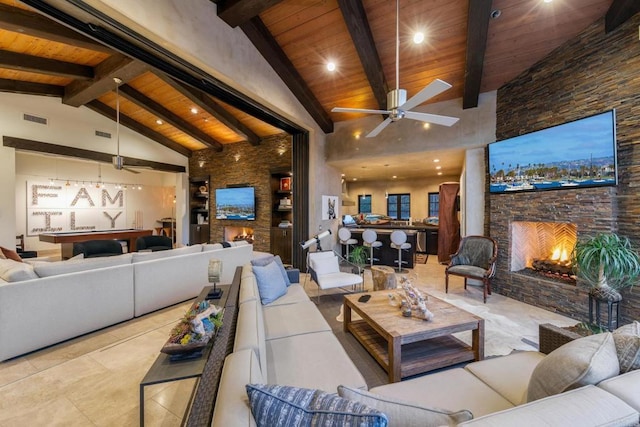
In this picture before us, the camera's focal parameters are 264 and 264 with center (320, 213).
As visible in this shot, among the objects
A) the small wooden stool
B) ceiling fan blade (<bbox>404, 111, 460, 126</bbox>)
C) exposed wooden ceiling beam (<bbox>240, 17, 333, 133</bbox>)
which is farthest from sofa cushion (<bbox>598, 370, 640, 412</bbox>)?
exposed wooden ceiling beam (<bbox>240, 17, 333, 133</bbox>)

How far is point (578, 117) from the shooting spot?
3520mm

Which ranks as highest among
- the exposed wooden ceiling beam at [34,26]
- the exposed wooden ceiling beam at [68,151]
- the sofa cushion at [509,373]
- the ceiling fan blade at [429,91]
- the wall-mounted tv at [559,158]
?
the exposed wooden ceiling beam at [34,26]

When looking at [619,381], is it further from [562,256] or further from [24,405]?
[562,256]

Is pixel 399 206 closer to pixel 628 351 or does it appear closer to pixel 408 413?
pixel 628 351

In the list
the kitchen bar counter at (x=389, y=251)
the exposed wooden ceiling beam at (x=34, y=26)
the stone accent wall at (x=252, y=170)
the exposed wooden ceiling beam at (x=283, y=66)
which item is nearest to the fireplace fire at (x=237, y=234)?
the stone accent wall at (x=252, y=170)

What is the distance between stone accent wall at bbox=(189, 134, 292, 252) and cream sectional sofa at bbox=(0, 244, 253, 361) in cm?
346

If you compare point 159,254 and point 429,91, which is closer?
point 429,91

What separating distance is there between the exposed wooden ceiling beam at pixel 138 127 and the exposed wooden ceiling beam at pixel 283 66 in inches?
210

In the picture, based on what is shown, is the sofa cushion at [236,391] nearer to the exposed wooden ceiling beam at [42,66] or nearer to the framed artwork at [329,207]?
the framed artwork at [329,207]

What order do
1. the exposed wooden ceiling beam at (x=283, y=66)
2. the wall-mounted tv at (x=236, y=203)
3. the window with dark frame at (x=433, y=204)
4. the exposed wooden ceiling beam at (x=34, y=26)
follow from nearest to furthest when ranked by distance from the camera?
the exposed wooden ceiling beam at (x=34, y=26)
the exposed wooden ceiling beam at (x=283, y=66)
the wall-mounted tv at (x=236, y=203)
the window with dark frame at (x=433, y=204)

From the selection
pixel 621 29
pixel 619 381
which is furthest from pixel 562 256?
pixel 619 381

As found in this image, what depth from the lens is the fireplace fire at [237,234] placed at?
8.45 meters

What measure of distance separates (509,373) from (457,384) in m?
0.37

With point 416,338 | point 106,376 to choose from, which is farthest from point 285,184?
point 416,338
